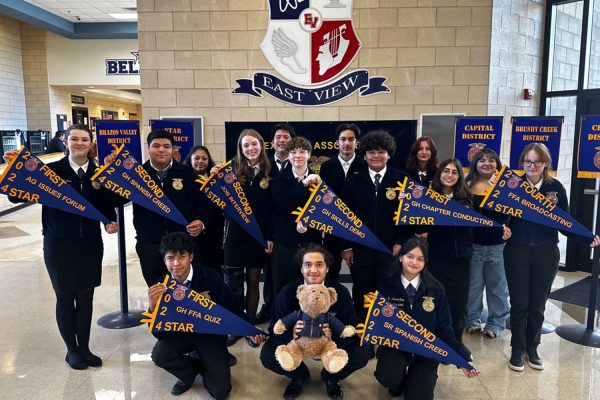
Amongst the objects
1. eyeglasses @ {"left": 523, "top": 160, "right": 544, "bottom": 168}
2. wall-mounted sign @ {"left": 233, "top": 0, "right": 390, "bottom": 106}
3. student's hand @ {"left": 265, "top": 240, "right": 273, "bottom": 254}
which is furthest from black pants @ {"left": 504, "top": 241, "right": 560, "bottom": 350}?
wall-mounted sign @ {"left": 233, "top": 0, "right": 390, "bottom": 106}

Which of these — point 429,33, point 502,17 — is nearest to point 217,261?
point 429,33

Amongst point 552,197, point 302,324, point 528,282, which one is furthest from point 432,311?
point 552,197

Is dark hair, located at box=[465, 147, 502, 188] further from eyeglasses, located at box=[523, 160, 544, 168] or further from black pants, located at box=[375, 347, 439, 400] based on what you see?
black pants, located at box=[375, 347, 439, 400]

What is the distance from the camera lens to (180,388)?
8.55 ft

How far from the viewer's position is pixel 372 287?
2.91 m

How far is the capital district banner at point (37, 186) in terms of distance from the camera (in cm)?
261

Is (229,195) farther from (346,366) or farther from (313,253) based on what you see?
(346,366)

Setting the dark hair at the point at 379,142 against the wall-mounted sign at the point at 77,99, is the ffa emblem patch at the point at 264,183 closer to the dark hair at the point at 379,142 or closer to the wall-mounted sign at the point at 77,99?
the dark hair at the point at 379,142

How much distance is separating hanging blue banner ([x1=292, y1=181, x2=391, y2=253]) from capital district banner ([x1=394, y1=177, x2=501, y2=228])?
8.6 inches

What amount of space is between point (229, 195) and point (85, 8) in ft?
29.1

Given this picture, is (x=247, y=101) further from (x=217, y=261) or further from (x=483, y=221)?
(x=483, y=221)

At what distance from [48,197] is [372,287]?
211 centimetres

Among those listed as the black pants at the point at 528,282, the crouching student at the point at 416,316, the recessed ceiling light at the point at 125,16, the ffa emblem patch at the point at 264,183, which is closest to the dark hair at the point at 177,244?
the ffa emblem patch at the point at 264,183

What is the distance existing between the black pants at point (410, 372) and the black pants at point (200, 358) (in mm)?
902
